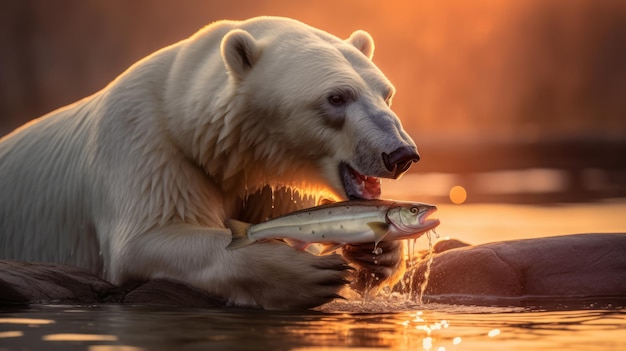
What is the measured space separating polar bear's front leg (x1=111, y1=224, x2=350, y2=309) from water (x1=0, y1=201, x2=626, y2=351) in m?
0.13

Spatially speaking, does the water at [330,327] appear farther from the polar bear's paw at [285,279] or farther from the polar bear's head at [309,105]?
the polar bear's head at [309,105]

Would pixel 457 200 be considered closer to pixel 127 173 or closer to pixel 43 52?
pixel 127 173

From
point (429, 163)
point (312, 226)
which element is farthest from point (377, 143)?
point (429, 163)

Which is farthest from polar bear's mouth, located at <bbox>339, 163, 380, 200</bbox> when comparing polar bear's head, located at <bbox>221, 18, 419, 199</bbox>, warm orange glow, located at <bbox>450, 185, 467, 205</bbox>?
warm orange glow, located at <bbox>450, 185, 467, 205</bbox>

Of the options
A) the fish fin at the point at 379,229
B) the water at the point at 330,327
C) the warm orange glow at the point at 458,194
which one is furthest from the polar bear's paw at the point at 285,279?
the warm orange glow at the point at 458,194

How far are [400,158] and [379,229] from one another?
401 millimetres

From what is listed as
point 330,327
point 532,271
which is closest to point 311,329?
point 330,327

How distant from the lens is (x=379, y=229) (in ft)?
17.0

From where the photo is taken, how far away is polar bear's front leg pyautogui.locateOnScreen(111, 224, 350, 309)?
17.9ft

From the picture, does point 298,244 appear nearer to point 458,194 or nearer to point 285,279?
point 285,279

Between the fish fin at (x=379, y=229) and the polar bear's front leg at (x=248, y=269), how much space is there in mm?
331

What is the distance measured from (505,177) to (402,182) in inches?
68.1

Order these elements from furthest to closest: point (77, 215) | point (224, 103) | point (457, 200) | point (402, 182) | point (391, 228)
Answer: point (402, 182)
point (457, 200)
point (77, 215)
point (224, 103)
point (391, 228)

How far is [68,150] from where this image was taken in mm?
6727
